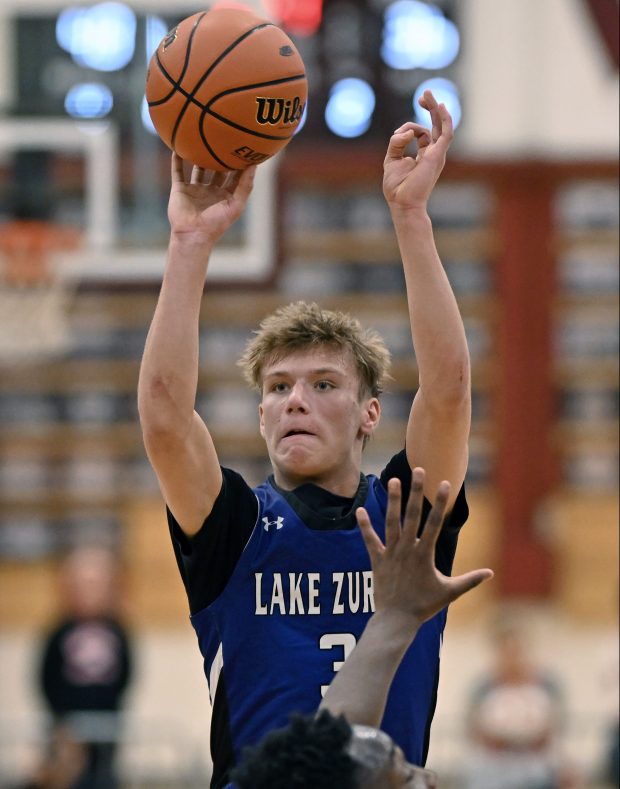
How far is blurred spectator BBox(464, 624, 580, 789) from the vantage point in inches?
292

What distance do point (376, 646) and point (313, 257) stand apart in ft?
32.7

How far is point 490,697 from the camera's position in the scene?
786 cm

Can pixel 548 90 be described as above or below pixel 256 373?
above

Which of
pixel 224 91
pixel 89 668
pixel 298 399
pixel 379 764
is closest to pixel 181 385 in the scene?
pixel 298 399

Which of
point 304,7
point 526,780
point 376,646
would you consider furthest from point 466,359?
point 304,7

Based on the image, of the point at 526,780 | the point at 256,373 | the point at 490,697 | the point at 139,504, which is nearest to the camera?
the point at 256,373

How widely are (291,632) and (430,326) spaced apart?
0.68 m

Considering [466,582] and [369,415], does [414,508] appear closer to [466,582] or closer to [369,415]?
[466,582]

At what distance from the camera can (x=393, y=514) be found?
2.51 meters

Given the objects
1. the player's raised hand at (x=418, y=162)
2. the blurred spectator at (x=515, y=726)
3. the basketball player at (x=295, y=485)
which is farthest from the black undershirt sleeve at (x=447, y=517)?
the blurred spectator at (x=515, y=726)

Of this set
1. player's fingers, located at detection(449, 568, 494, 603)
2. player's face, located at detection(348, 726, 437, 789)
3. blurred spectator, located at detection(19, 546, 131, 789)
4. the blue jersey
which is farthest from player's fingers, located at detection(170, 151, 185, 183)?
blurred spectator, located at detection(19, 546, 131, 789)

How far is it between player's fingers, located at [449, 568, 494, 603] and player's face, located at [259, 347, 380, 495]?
2.10 feet

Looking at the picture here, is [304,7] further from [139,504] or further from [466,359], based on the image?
[466,359]

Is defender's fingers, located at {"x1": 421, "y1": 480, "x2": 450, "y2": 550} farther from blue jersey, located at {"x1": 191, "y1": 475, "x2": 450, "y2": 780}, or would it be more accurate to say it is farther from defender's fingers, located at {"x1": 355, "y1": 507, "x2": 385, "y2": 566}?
blue jersey, located at {"x1": 191, "y1": 475, "x2": 450, "y2": 780}
